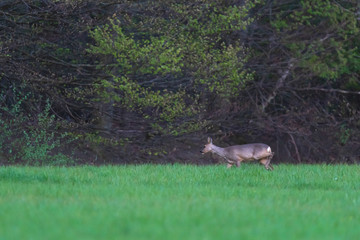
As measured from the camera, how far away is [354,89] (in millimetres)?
26531

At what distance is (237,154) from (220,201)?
7.81 meters

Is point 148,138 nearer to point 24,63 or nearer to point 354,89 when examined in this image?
point 24,63

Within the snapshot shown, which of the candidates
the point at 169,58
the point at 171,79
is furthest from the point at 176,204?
the point at 171,79

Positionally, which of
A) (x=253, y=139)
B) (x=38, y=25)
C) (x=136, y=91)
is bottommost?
(x=253, y=139)

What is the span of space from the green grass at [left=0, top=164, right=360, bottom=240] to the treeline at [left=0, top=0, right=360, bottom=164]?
4.53 metres

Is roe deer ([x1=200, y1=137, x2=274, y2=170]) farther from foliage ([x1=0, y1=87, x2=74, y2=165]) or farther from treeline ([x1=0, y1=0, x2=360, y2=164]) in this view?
foliage ([x1=0, y1=87, x2=74, y2=165])

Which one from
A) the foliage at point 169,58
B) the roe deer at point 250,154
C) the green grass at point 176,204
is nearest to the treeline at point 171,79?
the foliage at point 169,58

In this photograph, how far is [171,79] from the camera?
2080 cm

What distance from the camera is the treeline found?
57.8 ft

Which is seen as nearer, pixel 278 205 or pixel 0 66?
pixel 278 205

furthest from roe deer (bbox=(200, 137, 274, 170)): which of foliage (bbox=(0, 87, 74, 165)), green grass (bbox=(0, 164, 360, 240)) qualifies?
foliage (bbox=(0, 87, 74, 165))

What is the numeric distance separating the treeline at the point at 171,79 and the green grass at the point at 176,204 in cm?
453

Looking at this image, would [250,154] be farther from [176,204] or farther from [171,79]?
[176,204]

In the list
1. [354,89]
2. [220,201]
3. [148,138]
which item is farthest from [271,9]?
[220,201]
